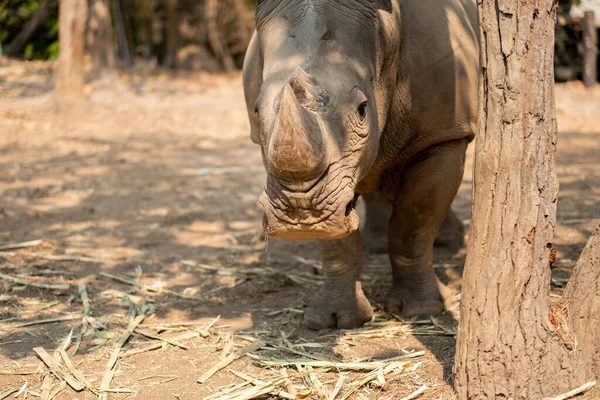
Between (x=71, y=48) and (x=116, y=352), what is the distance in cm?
888

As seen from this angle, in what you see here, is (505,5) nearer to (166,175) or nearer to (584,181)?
(584,181)

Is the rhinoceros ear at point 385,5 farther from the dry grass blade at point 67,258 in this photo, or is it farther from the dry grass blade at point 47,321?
the dry grass blade at point 67,258

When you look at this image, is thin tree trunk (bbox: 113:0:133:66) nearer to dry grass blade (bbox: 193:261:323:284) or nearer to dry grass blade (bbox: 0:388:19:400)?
dry grass blade (bbox: 193:261:323:284)

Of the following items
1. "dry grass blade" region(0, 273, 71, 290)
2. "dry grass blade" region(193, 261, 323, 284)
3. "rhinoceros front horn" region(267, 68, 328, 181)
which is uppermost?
"rhinoceros front horn" region(267, 68, 328, 181)

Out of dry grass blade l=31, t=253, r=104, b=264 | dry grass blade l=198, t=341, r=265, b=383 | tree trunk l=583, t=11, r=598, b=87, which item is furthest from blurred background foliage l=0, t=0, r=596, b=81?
dry grass blade l=198, t=341, r=265, b=383

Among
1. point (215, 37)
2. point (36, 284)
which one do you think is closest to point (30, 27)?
point (215, 37)

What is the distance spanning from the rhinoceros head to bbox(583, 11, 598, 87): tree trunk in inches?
378

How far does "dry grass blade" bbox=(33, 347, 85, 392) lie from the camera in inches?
165

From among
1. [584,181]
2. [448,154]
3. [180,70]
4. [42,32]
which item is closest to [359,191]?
[448,154]

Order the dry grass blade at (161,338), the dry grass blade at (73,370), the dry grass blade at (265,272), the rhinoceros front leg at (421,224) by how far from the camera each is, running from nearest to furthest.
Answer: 1. the dry grass blade at (73,370)
2. the dry grass blade at (161,338)
3. the rhinoceros front leg at (421,224)
4. the dry grass blade at (265,272)

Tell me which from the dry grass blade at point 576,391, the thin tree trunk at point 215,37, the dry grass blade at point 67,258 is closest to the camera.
A: the dry grass blade at point 576,391

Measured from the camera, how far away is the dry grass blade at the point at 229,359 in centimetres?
427

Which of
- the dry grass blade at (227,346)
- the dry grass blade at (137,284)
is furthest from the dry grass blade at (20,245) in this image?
the dry grass blade at (227,346)

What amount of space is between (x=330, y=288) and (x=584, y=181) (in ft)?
12.6
